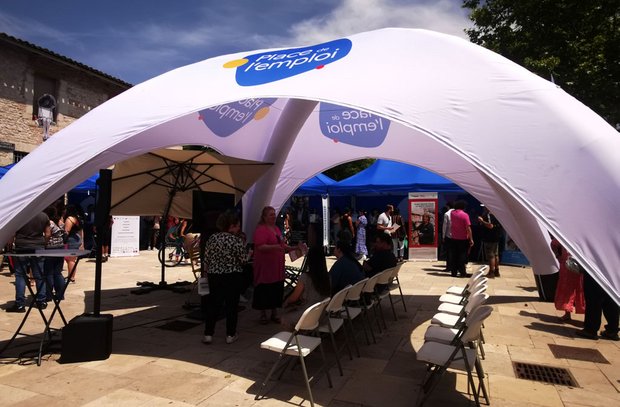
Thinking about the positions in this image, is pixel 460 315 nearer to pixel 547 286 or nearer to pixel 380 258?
pixel 380 258

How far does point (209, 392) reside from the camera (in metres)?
3.69

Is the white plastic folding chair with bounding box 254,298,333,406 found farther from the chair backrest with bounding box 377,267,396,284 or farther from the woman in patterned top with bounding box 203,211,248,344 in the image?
the chair backrest with bounding box 377,267,396,284

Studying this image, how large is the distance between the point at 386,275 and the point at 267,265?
1.64m

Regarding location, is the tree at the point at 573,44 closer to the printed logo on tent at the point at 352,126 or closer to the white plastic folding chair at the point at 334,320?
the printed logo on tent at the point at 352,126

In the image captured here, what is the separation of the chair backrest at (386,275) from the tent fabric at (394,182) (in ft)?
24.7

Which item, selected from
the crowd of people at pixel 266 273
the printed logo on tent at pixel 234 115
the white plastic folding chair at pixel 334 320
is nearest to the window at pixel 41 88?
the crowd of people at pixel 266 273

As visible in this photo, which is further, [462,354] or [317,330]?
[317,330]

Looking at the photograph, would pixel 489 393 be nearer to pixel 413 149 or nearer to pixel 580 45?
pixel 413 149

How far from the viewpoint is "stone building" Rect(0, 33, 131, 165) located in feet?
51.4

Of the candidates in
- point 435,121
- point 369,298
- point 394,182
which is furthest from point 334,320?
point 394,182

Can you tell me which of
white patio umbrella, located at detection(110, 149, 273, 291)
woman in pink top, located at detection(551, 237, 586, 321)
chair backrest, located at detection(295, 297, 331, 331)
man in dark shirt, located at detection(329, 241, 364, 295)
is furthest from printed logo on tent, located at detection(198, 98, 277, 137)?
→ woman in pink top, located at detection(551, 237, 586, 321)

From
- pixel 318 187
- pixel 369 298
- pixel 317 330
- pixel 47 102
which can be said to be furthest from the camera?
pixel 47 102

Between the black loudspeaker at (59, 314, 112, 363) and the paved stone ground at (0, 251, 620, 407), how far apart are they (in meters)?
0.10

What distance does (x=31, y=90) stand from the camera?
1666cm
